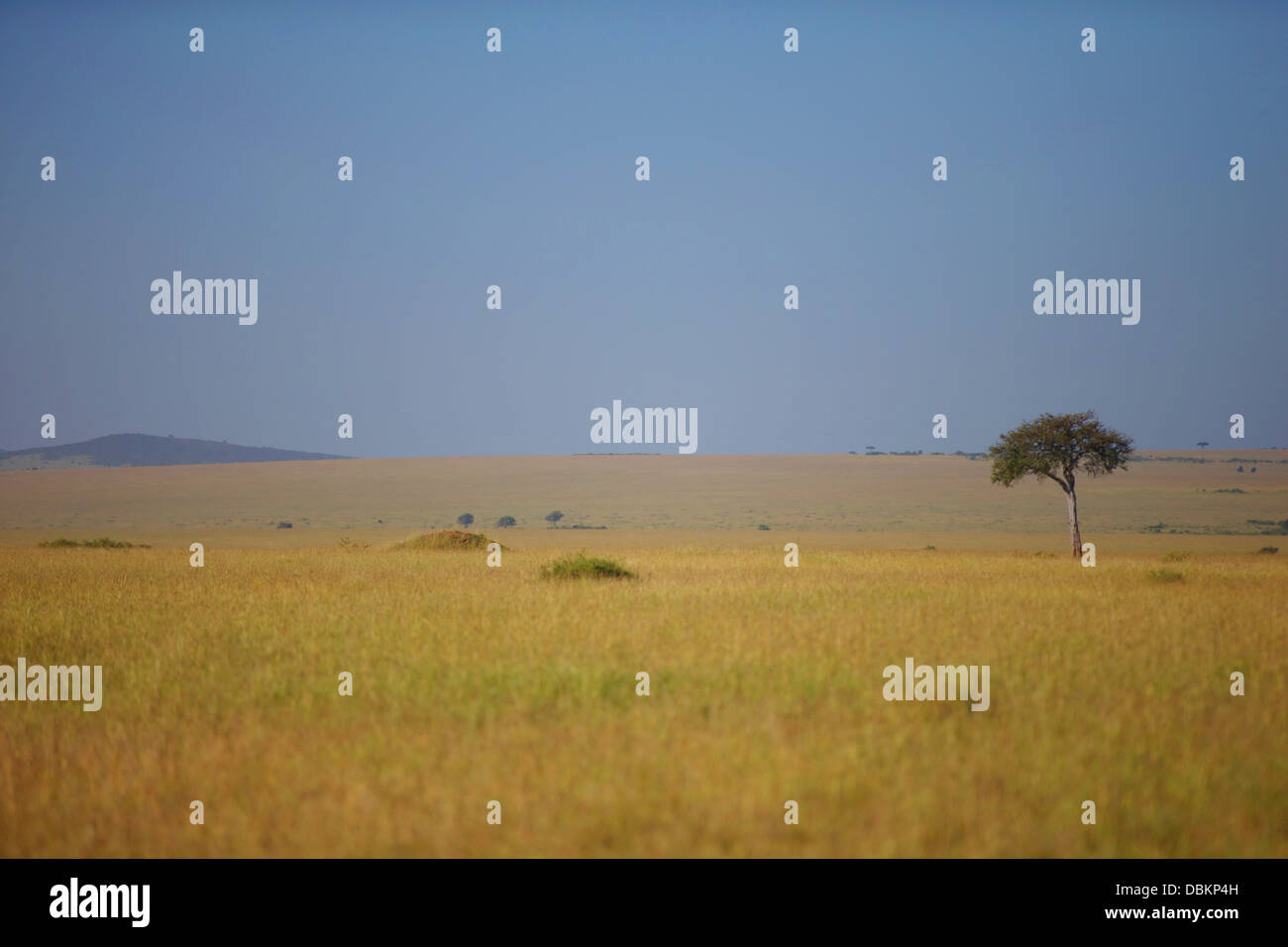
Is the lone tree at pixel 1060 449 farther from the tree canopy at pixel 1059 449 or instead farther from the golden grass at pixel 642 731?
the golden grass at pixel 642 731

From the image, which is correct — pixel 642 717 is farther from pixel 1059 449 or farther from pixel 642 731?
pixel 1059 449

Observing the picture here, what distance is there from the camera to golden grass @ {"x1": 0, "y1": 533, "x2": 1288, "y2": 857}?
625cm

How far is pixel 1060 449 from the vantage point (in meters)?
38.0

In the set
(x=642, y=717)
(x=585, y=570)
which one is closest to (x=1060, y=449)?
(x=585, y=570)

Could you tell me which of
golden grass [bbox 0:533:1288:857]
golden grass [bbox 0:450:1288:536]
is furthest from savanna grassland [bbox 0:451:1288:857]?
golden grass [bbox 0:450:1288:536]

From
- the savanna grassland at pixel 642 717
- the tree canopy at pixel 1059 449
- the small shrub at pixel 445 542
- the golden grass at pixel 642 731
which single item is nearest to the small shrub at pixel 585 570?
the savanna grassland at pixel 642 717

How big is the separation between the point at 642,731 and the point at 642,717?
1.82ft

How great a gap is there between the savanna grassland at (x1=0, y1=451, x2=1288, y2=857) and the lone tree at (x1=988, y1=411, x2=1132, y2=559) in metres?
13.3

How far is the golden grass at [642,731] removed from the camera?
625cm

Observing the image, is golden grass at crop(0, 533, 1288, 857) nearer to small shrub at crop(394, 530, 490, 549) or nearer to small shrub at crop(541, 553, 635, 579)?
small shrub at crop(541, 553, 635, 579)

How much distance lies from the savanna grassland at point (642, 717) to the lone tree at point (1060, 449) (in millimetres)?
13290
